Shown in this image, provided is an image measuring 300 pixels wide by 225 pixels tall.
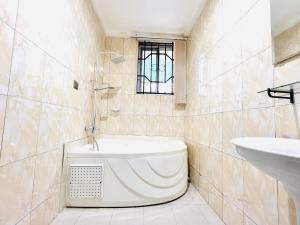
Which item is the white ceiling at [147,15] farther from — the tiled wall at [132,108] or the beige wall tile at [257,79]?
the beige wall tile at [257,79]

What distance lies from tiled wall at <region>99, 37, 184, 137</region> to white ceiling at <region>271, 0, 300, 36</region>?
2188 millimetres

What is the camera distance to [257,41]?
122 cm

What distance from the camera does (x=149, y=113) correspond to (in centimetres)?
315

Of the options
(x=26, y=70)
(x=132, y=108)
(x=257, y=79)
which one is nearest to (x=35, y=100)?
(x=26, y=70)

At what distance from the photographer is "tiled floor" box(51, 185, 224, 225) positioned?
5.04 ft

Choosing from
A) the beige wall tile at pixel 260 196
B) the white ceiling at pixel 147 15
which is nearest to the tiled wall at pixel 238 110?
the beige wall tile at pixel 260 196

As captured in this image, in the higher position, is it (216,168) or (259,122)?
(259,122)

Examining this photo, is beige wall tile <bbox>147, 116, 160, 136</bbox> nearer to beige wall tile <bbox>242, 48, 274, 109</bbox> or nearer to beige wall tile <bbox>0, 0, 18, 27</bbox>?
beige wall tile <bbox>242, 48, 274, 109</bbox>

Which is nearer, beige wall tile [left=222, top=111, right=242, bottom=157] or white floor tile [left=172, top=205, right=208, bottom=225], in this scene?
beige wall tile [left=222, top=111, right=242, bottom=157]

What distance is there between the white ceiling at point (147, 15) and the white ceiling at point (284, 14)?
1.46m

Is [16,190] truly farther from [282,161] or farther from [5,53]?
[282,161]

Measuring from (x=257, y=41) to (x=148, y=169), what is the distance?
1.42 meters

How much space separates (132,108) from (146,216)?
1.82m

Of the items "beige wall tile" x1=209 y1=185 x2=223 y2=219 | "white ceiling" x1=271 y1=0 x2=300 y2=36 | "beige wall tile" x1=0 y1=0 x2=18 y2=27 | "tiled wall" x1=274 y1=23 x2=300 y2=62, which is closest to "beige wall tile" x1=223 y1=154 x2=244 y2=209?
"beige wall tile" x1=209 y1=185 x2=223 y2=219
